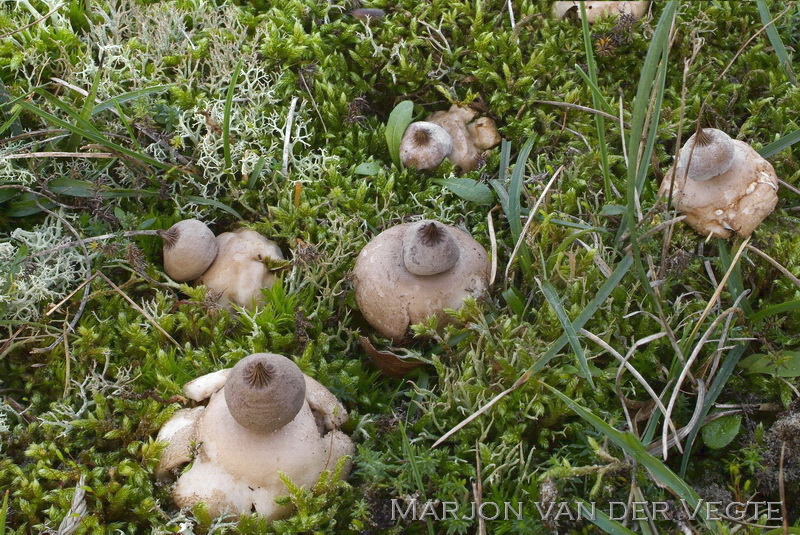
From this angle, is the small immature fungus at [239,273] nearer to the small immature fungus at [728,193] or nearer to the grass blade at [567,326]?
the grass blade at [567,326]

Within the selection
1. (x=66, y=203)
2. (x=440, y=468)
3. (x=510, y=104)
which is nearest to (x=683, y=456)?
(x=440, y=468)

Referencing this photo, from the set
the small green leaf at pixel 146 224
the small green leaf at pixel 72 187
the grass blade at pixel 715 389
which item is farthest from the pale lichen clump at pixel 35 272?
the grass blade at pixel 715 389

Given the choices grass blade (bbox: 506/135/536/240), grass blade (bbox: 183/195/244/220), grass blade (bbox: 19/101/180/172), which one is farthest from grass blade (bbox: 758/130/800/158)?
grass blade (bbox: 19/101/180/172)

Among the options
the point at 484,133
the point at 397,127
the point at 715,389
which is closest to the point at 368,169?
the point at 397,127

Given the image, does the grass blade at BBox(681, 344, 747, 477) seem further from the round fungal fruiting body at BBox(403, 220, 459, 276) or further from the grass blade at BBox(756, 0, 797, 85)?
the grass blade at BBox(756, 0, 797, 85)

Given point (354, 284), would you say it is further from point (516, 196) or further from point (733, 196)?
point (733, 196)

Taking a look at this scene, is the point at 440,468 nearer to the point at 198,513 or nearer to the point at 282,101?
the point at 198,513
